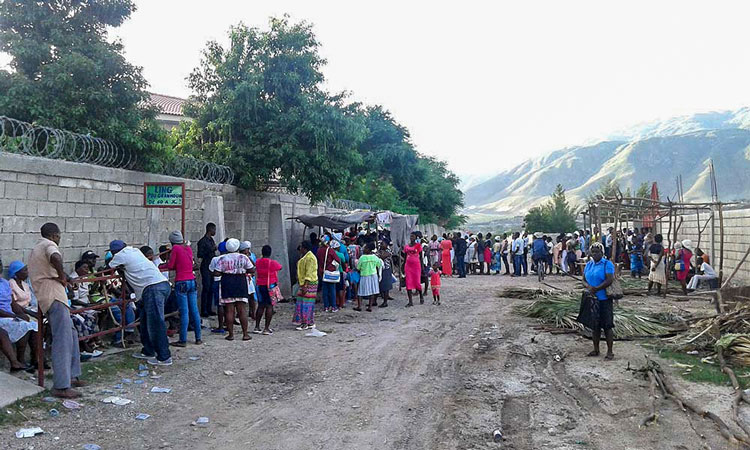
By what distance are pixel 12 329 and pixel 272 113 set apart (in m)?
8.10

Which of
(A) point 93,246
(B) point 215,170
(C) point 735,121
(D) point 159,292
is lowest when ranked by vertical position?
(D) point 159,292

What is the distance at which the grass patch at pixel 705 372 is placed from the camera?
6898 mm

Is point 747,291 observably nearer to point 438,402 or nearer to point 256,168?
point 438,402

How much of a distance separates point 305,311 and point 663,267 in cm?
900

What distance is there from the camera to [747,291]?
10.7 metres

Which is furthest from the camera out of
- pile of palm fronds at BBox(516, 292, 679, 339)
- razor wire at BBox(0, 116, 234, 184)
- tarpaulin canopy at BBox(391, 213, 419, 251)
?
tarpaulin canopy at BBox(391, 213, 419, 251)

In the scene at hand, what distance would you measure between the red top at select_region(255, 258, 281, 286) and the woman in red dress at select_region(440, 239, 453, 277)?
40.0 ft

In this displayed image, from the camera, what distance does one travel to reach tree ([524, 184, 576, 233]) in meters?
39.4

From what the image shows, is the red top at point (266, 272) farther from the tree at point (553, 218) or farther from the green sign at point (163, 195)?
the tree at point (553, 218)

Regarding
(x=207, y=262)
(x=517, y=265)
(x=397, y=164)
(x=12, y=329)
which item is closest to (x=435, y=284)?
(x=207, y=262)

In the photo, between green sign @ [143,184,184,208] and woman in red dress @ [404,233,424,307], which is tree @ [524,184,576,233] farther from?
green sign @ [143,184,184,208]

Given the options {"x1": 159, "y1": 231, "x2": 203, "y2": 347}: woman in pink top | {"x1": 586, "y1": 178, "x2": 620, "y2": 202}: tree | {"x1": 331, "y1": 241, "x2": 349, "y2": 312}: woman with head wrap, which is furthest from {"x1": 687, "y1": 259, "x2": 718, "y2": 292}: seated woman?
{"x1": 159, "y1": 231, "x2": 203, "y2": 347}: woman in pink top

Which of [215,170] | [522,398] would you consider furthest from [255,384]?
[215,170]

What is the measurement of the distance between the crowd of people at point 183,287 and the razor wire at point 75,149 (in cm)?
136
